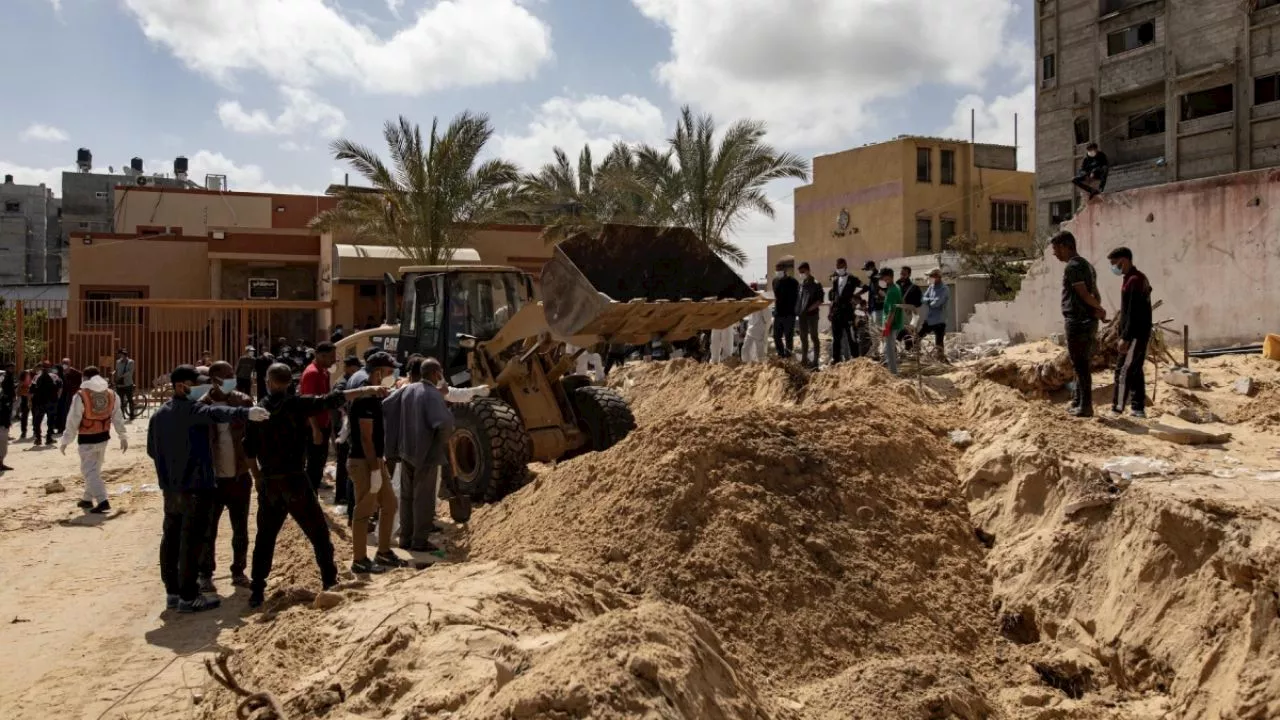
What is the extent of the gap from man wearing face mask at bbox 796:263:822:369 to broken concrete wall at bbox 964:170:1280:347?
357 centimetres

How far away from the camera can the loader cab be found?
11742mm

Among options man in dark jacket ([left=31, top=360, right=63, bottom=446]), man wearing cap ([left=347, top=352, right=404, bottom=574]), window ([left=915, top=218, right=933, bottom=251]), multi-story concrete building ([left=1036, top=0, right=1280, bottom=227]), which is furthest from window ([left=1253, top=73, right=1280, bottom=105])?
man in dark jacket ([left=31, top=360, right=63, bottom=446])

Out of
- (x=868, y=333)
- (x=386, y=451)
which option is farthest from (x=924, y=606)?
(x=868, y=333)

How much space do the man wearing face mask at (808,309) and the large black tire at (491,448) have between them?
5942 millimetres

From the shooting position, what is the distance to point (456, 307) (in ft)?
38.6

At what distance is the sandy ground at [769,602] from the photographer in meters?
4.97

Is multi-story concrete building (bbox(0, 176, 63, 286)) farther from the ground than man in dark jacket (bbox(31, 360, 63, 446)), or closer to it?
farther from the ground

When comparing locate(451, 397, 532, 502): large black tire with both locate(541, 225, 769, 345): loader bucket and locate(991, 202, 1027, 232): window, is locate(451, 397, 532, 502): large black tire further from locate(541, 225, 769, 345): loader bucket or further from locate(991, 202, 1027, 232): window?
locate(991, 202, 1027, 232): window

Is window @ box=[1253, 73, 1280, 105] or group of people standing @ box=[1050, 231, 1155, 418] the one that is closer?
group of people standing @ box=[1050, 231, 1155, 418]

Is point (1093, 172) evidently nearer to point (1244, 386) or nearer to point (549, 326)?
point (1244, 386)

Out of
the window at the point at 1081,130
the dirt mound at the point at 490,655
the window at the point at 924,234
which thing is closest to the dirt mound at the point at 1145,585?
the dirt mound at the point at 490,655

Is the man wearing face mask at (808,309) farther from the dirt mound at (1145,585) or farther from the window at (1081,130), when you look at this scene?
the window at (1081,130)

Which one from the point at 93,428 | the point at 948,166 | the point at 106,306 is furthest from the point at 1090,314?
the point at 948,166

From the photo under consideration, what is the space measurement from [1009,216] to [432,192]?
85.9 ft
